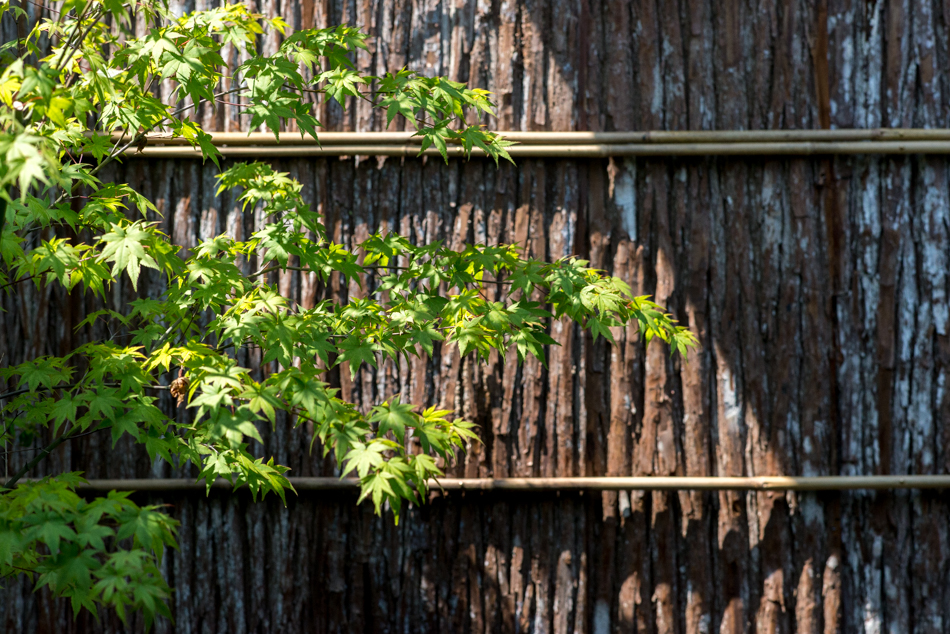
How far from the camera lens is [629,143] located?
2051 millimetres

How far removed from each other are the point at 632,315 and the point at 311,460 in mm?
1097

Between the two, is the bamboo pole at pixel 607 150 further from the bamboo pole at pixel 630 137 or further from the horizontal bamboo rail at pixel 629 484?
the horizontal bamboo rail at pixel 629 484

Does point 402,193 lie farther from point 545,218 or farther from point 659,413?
point 659,413

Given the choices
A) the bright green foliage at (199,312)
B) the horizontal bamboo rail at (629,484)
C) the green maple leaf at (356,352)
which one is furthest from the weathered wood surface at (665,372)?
the green maple leaf at (356,352)

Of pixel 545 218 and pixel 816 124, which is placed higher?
pixel 816 124

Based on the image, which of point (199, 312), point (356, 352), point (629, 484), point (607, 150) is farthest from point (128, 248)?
point (629, 484)

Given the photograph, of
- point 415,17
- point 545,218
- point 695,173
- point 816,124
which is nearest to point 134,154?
point 415,17

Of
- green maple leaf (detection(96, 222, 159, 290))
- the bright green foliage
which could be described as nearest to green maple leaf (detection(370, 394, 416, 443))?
the bright green foliage

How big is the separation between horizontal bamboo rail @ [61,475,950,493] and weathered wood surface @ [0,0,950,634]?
1.7 inches

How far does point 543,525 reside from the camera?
2072 mm

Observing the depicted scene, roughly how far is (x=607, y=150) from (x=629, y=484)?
0.99m

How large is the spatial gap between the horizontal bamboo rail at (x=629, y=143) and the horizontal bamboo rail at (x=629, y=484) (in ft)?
3.15

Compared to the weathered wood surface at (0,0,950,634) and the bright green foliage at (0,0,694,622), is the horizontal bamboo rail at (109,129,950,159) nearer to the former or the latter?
the weathered wood surface at (0,0,950,634)

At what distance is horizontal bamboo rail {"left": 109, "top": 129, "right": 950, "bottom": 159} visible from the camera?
2029mm
